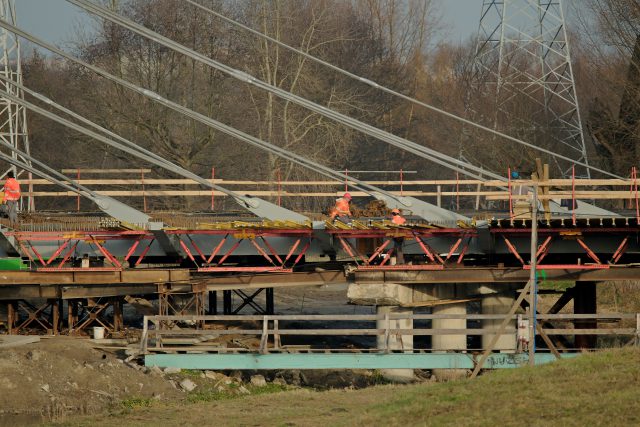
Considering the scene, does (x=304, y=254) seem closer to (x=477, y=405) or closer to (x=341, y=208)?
(x=341, y=208)

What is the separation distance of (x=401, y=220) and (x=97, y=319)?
355 inches

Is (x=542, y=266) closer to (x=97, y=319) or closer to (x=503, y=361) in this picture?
(x=503, y=361)

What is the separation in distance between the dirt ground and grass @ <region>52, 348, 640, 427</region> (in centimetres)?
164

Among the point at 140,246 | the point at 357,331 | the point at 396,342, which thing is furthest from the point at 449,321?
the point at 140,246

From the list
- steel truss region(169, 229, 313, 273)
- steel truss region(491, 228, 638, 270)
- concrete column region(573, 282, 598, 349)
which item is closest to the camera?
steel truss region(491, 228, 638, 270)

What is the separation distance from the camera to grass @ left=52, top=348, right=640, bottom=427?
63.1 feet

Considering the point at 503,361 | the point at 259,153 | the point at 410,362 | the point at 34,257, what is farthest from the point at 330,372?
the point at 259,153

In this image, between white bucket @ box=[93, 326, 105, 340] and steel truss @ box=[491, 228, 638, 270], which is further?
white bucket @ box=[93, 326, 105, 340]

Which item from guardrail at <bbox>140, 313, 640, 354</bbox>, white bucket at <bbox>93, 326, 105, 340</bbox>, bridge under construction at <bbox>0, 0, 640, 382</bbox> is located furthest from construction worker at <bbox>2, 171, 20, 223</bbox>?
guardrail at <bbox>140, 313, 640, 354</bbox>

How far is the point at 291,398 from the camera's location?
2627cm

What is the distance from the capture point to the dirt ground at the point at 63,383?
2583 centimetres

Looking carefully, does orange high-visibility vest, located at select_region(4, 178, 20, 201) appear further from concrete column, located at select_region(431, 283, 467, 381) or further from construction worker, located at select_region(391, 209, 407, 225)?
concrete column, located at select_region(431, 283, 467, 381)

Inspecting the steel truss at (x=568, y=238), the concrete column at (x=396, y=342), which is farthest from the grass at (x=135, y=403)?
the steel truss at (x=568, y=238)

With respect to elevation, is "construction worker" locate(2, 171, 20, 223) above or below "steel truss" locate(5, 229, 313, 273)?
above
